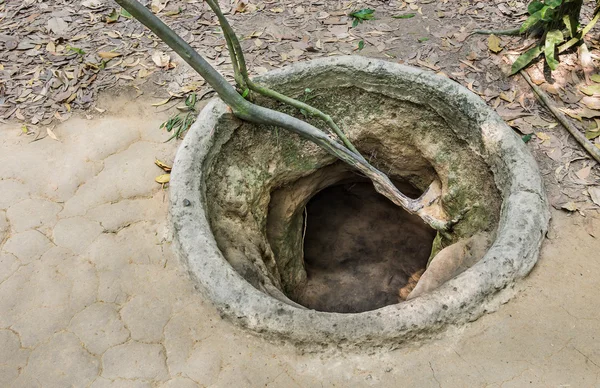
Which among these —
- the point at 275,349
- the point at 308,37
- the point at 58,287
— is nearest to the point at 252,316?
the point at 275,349

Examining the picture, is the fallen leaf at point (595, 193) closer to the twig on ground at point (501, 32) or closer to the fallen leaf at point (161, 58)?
the twig on ground at point (501, 32)

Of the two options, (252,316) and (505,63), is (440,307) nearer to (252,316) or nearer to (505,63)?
(252,316)

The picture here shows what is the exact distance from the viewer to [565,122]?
2.96 metres

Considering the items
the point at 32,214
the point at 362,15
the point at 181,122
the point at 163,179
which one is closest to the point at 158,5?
the point at 181,122

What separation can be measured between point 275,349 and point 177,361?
0.41 meters

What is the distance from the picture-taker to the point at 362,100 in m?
3.23

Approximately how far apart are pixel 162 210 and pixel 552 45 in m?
2.55

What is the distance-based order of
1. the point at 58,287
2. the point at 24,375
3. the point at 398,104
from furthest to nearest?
the point at 398,104 → the point at 58,287 → the point at 24,375

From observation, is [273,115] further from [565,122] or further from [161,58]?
[565,122]

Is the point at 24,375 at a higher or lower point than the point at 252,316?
lower

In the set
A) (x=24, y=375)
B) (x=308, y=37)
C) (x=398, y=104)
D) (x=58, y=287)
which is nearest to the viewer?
(x=24, y=375)

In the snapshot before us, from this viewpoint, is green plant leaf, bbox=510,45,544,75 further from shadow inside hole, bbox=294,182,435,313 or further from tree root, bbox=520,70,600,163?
shadow inside hole, bbox=294,182,435,313

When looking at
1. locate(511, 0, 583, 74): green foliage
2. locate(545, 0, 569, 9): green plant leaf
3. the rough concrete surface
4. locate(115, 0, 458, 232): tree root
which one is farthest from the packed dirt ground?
locate(115, 0, 458, 232): tree root

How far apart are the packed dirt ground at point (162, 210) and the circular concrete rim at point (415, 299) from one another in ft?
0.28
